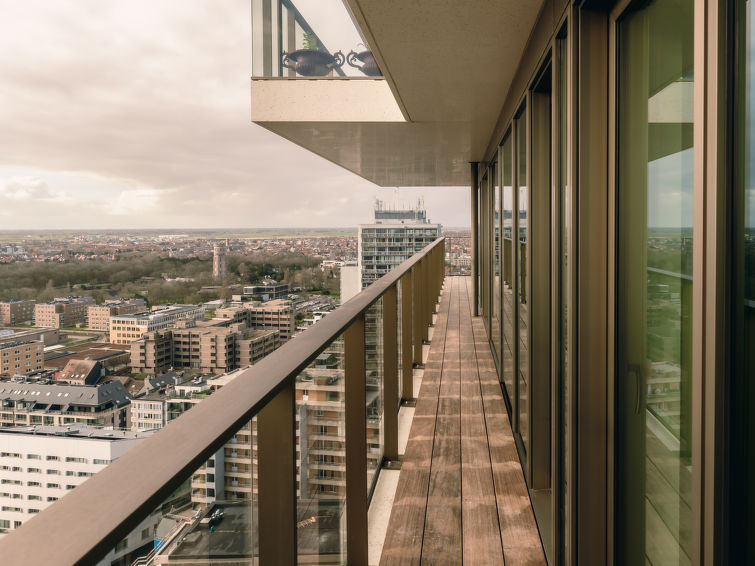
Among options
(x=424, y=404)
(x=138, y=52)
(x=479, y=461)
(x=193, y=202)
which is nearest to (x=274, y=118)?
(x=424, y=404)

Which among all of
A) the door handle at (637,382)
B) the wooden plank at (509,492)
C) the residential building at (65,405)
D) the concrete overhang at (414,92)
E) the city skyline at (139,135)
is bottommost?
the wooden plank at (509,492)

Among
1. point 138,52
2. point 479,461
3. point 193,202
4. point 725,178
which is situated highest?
point 138,52

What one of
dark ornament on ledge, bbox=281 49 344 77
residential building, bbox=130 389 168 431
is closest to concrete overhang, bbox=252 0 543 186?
dark ornament on ledge, bbox=281 49 344 77

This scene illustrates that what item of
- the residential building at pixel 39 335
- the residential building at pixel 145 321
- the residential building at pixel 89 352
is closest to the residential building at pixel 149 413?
the residential building at pixel 89 352

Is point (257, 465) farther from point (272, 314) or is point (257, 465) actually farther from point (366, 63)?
point (272, 314)

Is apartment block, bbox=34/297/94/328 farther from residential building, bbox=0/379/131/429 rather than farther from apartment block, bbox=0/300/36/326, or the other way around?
residential building, bbox=0/379/131/429

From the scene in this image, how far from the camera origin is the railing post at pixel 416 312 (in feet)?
14.8

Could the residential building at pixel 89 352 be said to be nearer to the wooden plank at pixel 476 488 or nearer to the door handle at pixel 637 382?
the wooden plank at pixel 476 488

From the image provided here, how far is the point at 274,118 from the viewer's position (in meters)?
4.30

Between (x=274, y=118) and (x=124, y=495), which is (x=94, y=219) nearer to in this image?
(x=274, y=118)

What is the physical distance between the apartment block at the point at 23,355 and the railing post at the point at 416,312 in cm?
279

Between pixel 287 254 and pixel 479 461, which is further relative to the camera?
pixel 287 254

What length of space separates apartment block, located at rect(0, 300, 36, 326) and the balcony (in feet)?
15.8

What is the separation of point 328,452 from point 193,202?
40.4 metres
